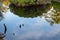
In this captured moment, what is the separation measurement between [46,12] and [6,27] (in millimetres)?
7121

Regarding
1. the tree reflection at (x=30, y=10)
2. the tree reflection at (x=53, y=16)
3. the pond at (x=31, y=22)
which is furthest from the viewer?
the tree reflection at (x=30, y=10)

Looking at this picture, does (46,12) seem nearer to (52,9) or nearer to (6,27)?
(52,9)

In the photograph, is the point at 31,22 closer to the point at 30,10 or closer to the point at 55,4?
the point at 30,10

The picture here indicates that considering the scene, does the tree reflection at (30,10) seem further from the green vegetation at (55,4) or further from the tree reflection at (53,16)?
the tree reflection at (53,16)

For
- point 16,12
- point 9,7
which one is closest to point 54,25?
point 16,12

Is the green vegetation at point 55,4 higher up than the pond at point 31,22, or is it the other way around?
the green vegetation at point 55,4

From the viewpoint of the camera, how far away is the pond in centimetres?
1700

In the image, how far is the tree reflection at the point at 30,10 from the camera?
23.7m

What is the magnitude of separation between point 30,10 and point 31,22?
16.0 feet

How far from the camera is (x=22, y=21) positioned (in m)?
20.8

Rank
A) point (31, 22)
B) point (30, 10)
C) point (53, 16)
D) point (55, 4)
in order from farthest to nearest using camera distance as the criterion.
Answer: point (55, 4)
point (30, 10)
point (53, 16)
point (31, 22)

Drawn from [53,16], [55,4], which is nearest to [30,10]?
[53,16]

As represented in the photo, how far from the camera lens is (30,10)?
82.2ft

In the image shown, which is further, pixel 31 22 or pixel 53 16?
pixel 53 16
